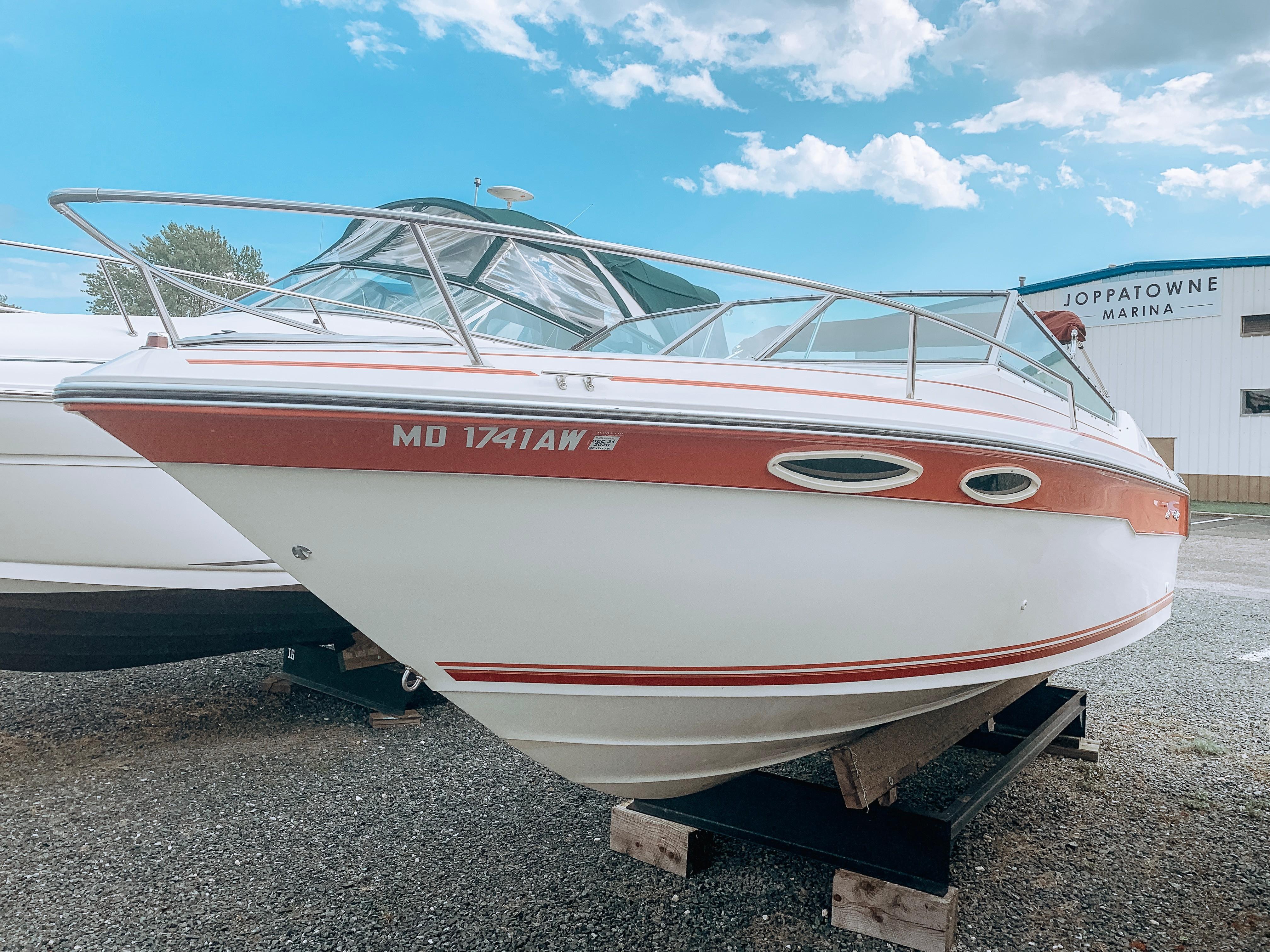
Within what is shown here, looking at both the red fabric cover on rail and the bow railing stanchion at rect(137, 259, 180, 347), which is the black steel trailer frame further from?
the red fabric cover on rail

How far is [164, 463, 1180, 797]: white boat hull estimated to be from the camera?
1788mm

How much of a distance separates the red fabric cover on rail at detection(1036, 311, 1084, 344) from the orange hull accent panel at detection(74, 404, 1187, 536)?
2.72 meters

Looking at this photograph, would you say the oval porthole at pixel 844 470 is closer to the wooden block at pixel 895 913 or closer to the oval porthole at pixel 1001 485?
the oval porthole at pixel 1001 485

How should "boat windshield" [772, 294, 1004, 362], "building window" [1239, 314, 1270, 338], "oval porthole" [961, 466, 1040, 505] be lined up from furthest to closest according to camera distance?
"building window" [1239, 314, 1270, 338]
"boat windshield" [772, 294, 1004, 362]
"oval porthole" [961, 466, 1040, 505]

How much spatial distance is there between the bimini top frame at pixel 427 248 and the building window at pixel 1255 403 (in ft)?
58.8

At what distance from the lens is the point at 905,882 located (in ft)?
7.27

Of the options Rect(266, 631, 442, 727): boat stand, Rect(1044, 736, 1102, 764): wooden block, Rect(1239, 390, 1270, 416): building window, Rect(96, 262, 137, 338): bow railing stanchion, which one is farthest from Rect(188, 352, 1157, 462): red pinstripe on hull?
Rect(1239, 390, 1270, 416): building window

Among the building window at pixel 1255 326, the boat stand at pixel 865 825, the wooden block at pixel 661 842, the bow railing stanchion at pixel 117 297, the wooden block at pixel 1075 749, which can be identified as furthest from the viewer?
the building window at pixel 1255 326

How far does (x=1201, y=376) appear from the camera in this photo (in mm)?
16578

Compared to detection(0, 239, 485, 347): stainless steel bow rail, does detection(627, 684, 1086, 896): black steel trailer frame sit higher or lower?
lower

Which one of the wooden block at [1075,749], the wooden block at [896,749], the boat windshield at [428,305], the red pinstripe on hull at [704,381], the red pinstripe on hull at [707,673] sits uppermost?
the boat windshield at [428,305]

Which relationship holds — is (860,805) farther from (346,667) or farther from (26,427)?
(26,427)

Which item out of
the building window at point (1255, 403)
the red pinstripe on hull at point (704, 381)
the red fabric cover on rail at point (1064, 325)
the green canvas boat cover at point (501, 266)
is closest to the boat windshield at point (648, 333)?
the green canvas boat cover at point (501, 266)

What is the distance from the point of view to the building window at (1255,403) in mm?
16062
